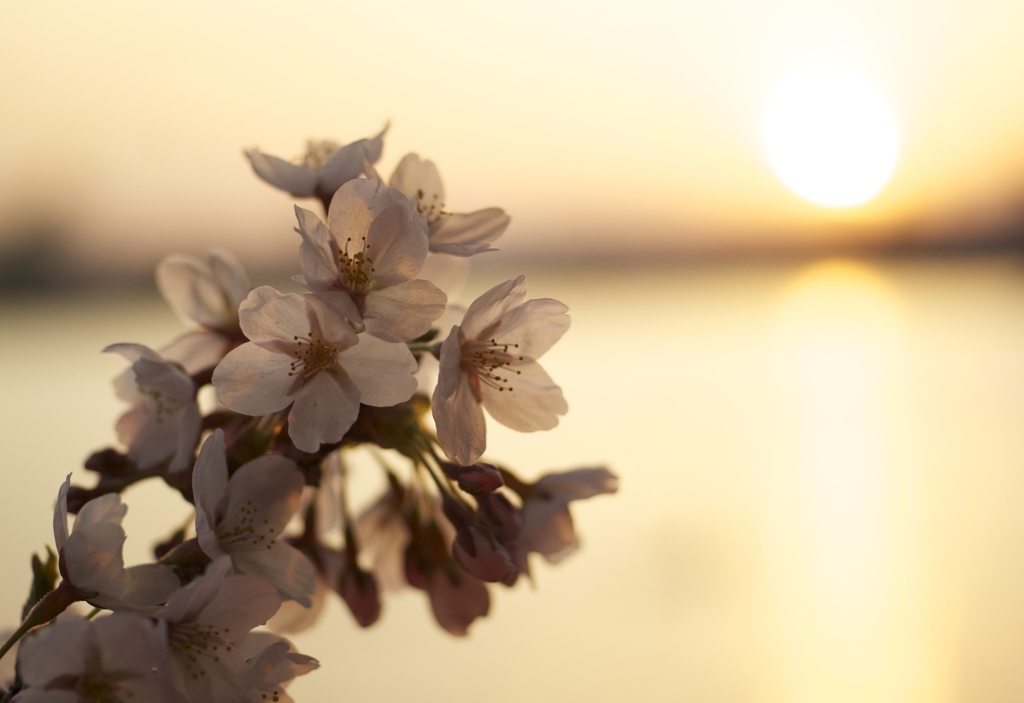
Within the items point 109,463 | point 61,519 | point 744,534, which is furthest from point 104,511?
point 744,534

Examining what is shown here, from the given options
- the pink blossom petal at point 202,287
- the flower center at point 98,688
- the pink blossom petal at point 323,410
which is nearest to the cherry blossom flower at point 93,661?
the flower center at point 98,688

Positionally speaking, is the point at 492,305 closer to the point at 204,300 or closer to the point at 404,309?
the point at 404,309

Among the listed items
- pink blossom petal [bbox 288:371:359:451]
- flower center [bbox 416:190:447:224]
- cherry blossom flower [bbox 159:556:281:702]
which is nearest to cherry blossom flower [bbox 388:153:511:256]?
flower center [bbox 416:190:447:224]

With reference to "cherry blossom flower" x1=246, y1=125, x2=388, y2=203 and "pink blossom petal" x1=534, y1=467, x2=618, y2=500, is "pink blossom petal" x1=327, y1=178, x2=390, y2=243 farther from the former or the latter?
"pink blossom petal" x1=534, y1=467, x2=618, y2=500

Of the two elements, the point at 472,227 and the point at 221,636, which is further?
the point at 472,227

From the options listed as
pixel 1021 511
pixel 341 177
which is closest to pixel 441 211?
pixel 341 177

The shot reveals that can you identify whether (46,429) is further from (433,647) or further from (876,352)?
(876,352)

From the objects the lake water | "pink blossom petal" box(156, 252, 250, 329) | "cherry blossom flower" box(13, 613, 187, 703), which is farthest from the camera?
the lake water
